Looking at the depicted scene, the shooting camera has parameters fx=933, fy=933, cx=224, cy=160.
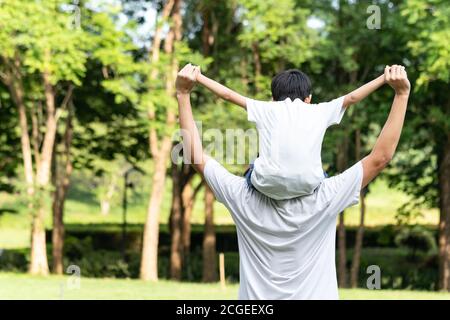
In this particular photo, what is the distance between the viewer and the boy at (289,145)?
2252 millimetres

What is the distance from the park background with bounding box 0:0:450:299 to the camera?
82.7ft

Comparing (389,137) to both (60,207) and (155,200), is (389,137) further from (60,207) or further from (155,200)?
(60,207)

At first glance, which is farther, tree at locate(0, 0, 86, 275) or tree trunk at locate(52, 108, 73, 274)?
tree trunk at locate(52, 108, 73, 274)

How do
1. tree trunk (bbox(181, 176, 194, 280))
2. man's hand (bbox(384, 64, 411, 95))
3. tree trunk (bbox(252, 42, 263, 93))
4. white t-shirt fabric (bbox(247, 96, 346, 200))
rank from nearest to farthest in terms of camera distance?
1. white t-shirt fabric (bbox(247, 96, 346, 200))
2. man's hand (bbox(384, 64, 411, 95))
3. tree trunk (bbox(252, 42, 263, 93))
4. tree trunk (bbox(181, 176, 194, 280))

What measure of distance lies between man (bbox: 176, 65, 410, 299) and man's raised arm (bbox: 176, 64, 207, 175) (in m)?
0.07

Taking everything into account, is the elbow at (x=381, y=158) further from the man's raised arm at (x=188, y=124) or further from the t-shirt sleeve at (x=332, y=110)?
the man's raised arm at (x=188, y=124)

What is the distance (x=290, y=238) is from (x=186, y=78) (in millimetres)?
508

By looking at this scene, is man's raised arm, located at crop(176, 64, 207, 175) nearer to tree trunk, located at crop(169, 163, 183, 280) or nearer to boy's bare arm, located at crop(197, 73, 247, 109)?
boy's bare arm, located at crop(197, 73, 247, 109)

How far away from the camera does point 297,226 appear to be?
2.31 meters

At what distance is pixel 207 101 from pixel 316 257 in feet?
92.3

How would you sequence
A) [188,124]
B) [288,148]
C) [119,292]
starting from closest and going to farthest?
[288,148]
[188,124]
[119,292]

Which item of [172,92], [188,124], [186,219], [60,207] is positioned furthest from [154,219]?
[188,124]

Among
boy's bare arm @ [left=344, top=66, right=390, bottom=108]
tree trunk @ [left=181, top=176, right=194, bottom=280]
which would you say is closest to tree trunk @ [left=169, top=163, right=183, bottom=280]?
tree trunk @ [left=181, top=176, right=194, bottom=280]
